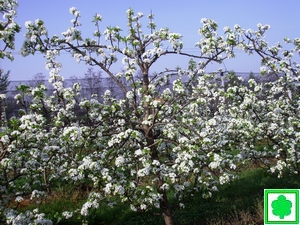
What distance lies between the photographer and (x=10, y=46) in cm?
327

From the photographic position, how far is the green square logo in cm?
207

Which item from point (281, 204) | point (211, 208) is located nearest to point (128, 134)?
point (281, 204)

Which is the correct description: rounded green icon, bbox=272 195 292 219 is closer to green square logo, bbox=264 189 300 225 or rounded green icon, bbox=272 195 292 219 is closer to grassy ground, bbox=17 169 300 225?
green square logo, bbox=264 189 300 225

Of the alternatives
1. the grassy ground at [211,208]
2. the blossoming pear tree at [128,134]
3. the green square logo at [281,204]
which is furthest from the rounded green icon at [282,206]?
the grassy ground at [211,208]

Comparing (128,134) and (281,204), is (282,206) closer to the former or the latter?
(281,204)

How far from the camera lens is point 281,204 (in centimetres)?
208

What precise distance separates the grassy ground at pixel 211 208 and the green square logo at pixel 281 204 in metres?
2.45

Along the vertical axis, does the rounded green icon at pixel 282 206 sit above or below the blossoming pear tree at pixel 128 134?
below

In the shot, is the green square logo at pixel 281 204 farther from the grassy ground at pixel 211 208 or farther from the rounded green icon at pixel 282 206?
the grassy ground at pixel 211 208

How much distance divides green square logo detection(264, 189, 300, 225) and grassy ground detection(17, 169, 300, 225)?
8.04 feet

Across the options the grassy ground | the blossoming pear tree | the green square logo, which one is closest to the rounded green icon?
the green square logo

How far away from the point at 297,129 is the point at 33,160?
4.44 meters

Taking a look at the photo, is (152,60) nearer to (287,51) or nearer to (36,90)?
(36,90)

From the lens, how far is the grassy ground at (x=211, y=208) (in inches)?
192
